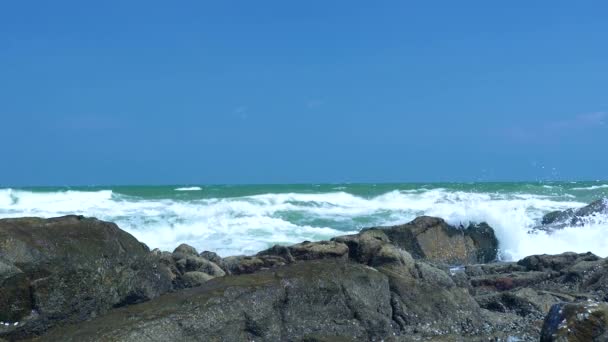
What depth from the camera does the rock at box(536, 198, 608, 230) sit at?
1784cm

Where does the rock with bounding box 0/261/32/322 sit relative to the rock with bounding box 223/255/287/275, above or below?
above

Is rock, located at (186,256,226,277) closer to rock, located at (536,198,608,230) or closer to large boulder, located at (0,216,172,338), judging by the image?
large boulder, located at (0,216,172,338)

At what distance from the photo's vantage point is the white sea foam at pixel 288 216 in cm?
1695

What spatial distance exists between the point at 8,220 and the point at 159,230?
49.2ft

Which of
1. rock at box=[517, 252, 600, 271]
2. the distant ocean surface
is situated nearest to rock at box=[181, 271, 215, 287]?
rock at box=[517, 252, 600, 271]

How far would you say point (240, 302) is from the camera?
19.3ft

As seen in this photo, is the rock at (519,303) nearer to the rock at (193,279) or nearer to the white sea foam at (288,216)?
the rock at (193,279)

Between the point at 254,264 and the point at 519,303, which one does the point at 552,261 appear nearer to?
the point at 519,303

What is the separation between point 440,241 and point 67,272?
28.0 feet

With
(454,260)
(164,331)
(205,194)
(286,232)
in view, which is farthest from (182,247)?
(205,194)

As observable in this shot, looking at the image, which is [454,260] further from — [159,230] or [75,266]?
[159,230]

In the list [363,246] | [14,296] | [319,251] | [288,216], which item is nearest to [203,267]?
[319,251]

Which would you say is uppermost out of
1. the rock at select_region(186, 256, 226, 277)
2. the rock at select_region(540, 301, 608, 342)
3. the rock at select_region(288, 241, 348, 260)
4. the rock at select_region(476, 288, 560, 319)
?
the rock at select_region(288, 241, 348, 260)

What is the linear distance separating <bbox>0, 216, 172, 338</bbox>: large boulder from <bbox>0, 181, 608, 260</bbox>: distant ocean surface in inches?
374
